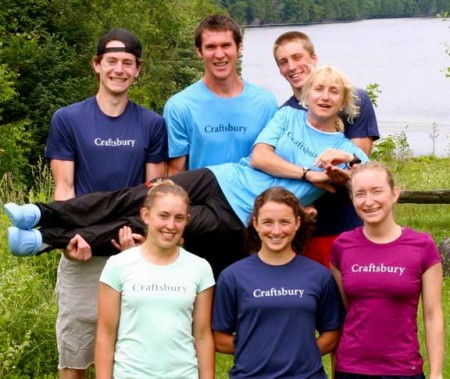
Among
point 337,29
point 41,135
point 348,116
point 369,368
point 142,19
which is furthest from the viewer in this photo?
point 337,29

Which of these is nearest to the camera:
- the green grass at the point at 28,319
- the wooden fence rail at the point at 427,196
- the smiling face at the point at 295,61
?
the smiling face at the point at 295,61

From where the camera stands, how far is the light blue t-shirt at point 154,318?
13.7 feet

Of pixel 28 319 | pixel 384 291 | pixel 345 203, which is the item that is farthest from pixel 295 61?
pixel 28 319

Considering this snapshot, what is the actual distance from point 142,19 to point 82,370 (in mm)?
38878

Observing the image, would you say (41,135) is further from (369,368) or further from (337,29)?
(337,29)

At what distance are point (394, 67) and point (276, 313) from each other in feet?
183

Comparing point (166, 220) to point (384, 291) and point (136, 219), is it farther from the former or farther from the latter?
point (384, 291)

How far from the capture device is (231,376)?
167 inches

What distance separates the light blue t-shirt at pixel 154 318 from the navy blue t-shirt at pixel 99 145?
0.75m

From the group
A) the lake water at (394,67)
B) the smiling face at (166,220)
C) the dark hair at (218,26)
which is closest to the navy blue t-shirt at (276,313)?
the smiling face at (166,220)

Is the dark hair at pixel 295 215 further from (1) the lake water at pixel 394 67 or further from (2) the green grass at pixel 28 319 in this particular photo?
(1) the lake water at pixel 394 67

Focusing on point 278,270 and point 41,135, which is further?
point 41,135

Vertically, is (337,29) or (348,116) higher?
(337,29)

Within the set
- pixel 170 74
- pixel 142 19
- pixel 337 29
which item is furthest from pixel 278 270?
pixel 337 29
